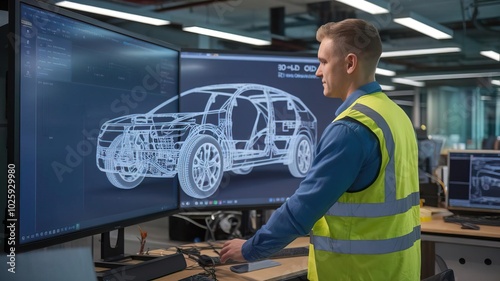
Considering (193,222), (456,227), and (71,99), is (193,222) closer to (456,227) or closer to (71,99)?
(71,99)

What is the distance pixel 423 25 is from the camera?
251 inches

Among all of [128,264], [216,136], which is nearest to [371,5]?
[216,136]

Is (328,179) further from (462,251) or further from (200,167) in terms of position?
(462,251)

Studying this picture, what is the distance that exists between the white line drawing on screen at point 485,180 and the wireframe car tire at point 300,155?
4.34 feet

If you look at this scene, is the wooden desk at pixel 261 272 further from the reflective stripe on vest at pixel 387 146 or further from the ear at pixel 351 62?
the ear at pixel 351 62

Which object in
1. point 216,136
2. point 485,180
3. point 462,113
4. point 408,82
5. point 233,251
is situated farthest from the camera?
point 408,82

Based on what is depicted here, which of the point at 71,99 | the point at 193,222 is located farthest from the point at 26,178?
the point at 193,222

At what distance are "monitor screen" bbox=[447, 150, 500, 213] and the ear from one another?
6.21 feet

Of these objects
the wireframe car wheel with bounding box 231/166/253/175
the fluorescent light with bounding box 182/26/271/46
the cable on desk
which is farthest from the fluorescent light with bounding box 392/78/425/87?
the cable on desk

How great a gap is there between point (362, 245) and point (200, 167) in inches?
31.5

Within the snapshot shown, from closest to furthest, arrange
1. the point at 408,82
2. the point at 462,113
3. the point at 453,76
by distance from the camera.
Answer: the point at 453,76 → the point at 462,113 → the point at 408,82

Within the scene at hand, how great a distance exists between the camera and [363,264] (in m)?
1.41

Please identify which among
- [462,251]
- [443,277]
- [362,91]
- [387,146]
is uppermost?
[362,91]

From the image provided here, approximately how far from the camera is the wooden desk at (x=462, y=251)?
2.72 metres
